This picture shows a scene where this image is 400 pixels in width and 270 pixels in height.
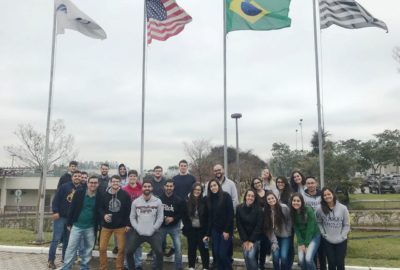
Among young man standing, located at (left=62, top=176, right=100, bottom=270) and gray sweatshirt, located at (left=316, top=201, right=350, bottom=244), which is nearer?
gray sweatshirt, located at (left=316, top=201, right=350, bottom=244)

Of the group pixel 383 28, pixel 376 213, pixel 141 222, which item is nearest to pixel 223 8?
pixel 383 28

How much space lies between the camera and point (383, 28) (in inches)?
370

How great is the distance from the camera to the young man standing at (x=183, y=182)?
7.85 metres

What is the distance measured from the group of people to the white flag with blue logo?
198 inches

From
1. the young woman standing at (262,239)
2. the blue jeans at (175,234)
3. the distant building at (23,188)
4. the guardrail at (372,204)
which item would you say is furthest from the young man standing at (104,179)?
the distant building at (23,188)

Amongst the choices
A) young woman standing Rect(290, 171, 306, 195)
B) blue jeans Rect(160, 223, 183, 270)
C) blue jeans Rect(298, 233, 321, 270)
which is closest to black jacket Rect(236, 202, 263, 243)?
blue jeans Rect(298, 233, 321, 270)

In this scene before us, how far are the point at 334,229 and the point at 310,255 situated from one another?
1.99 ft

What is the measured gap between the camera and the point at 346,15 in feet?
31.3

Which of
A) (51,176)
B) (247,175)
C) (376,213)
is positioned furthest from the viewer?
(51,176)

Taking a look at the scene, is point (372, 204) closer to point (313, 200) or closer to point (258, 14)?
point (258, 14)

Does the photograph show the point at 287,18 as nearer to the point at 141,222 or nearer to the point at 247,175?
the point at 141,222

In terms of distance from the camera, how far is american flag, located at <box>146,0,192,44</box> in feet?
34.5

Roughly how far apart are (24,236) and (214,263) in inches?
288

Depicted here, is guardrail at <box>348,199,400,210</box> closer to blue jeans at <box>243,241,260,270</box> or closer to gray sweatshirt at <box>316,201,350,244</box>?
gray sweatshirt at <box>316,201,350,244</box>
